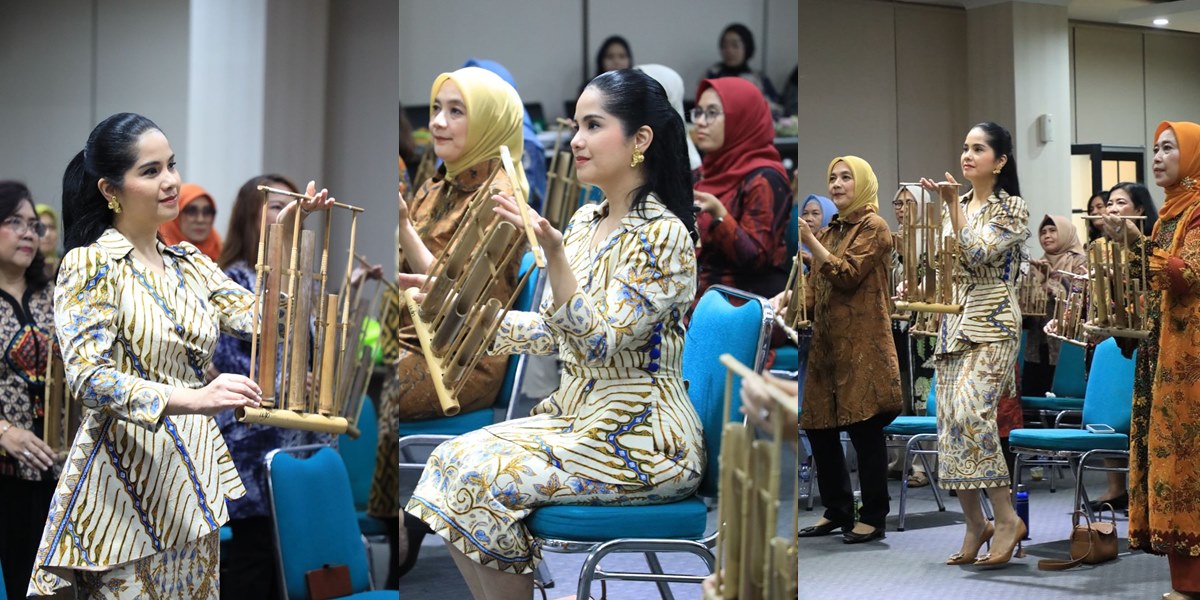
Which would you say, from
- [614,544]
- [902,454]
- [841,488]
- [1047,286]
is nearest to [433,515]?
[614,544]

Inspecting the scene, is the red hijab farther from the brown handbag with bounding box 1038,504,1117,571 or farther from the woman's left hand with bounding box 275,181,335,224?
the brown handbag with bounding box 1038,504,1117,571

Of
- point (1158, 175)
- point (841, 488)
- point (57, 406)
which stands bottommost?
point (841, 488)

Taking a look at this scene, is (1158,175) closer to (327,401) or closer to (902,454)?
(902,454)

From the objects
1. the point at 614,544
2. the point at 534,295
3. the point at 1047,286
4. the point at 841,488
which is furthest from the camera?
the point at 1047,286

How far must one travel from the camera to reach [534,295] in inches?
101

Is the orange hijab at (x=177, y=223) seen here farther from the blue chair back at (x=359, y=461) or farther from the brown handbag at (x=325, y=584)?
the brown handbag at (x=325, y=584)

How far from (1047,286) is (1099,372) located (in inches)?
13.7

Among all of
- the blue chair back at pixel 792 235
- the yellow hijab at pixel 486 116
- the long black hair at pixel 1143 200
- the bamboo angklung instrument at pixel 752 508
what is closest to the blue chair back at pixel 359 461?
the yellow hijab at pixel 486 116

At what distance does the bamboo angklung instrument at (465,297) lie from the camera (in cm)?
243

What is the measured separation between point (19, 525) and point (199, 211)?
1336 mm

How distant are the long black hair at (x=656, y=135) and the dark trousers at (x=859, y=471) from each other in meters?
1.46

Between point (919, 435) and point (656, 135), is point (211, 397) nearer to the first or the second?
point (656, 135)

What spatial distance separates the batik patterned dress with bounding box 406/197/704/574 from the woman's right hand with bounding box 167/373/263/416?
41cm

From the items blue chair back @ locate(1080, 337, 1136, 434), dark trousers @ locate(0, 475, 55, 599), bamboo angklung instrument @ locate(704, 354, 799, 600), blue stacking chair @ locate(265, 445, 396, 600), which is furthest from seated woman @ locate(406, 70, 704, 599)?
blue chair back @ locate(1080, 337, 1136, 434)
